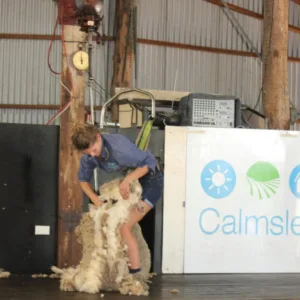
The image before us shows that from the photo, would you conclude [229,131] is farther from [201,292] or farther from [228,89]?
[228,89]

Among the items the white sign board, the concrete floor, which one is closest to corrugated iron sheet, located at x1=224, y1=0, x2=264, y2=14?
the white sign board

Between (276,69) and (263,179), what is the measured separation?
2.03 meters

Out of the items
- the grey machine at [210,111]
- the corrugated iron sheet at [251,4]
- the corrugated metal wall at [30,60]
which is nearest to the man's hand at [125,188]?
the grey machine at [210,111]

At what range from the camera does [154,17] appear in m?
12.8

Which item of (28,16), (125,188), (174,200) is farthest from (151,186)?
(28,16)

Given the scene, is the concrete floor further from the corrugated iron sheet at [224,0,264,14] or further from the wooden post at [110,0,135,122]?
the corrugated iron sheet at [224,0,264,14]

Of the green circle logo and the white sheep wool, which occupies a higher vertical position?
the green circle logo

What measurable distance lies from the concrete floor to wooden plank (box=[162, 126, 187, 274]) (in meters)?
0.18

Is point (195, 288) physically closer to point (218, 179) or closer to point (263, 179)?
point (218, 179)

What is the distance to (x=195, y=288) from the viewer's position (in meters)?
4.81

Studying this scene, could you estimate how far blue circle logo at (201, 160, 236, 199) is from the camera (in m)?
5.62

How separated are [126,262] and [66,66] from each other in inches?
80.4

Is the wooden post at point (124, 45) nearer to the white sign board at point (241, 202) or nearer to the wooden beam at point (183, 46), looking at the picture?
the wooden beam at point (183, 46)

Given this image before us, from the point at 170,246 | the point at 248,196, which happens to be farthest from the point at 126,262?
the point at 248,196
